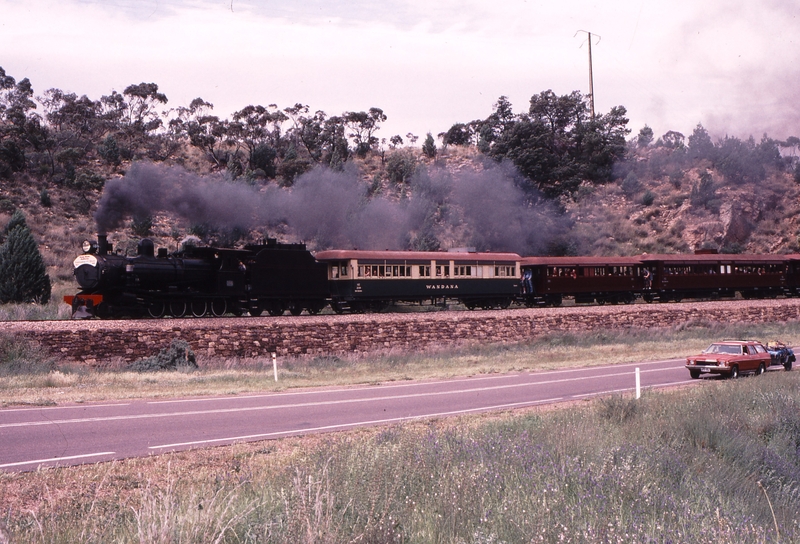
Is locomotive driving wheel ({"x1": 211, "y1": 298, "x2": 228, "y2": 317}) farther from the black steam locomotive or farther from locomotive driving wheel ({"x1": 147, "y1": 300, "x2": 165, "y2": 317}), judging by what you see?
locomotive driving wheel ({"x1": 147, "y1": 300, "x2": 165, "y2": 317})

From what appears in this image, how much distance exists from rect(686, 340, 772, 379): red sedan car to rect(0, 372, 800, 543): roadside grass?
8.08m

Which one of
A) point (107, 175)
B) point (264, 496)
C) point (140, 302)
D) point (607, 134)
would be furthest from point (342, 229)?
point (607, 134)

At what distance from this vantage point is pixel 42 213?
56781 millimetres

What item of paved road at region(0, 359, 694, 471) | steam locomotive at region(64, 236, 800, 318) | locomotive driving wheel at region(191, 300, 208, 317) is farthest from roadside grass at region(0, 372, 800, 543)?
locomotive driving wheel at region(191, 300, 208, 317)

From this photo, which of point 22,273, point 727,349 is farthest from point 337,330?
point 22,273

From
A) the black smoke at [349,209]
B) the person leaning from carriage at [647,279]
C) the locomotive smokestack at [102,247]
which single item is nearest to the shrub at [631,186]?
the black smoke at [349,209]

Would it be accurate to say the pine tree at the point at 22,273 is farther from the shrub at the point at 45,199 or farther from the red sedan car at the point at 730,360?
the red sedan car at the point at 730,360

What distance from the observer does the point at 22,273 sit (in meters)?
37.5

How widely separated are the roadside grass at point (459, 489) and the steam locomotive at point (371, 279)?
15910 millimetres

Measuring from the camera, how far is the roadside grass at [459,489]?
209 inches

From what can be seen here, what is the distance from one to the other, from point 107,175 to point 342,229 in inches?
1110

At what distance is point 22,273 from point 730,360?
3335cm

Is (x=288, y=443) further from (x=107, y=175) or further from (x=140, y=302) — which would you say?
(x=107, y=175)

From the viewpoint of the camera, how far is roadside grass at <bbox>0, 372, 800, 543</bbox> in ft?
17.4
